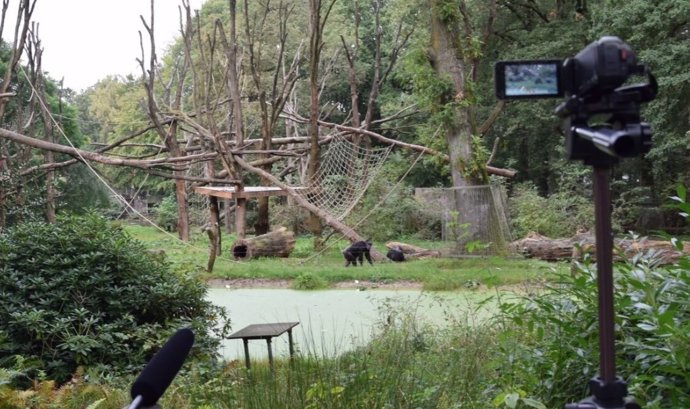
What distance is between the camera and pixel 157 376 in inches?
38.6

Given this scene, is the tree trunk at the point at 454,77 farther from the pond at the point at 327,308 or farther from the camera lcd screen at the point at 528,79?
the camera lcd screen at the point at 528,79

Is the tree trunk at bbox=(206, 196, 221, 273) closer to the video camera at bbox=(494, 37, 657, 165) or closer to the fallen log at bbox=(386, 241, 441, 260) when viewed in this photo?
the fallen log at bbox=(386, 241, 441, 260)

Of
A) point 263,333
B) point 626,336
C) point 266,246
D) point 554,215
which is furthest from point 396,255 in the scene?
point 626,336

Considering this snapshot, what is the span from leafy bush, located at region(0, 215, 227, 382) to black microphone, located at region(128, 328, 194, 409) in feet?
9.49

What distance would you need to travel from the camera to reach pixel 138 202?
26531 millimetres

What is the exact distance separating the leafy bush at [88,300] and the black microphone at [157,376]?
2892 millimetres

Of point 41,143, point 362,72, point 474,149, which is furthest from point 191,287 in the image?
point 362,72

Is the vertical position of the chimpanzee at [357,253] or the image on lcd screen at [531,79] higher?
the image on lcd screen at [531,79]

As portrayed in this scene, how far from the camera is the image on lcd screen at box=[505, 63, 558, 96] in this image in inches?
42.9

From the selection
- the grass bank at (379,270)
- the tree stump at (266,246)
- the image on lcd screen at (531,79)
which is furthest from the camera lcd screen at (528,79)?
the tree stump at (266,246)

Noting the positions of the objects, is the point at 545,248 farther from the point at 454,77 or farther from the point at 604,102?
the point at 604,102

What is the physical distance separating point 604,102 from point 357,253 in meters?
9.21

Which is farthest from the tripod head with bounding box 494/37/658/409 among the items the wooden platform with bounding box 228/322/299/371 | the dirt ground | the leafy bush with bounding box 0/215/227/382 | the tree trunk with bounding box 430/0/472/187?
the tree trunk with bounding box 430/0/472/187

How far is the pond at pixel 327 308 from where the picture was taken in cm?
512
